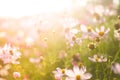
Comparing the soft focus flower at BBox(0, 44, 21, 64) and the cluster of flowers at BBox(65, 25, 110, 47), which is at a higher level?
the cluster of flowers at BBox(65, 25, 110, 47)


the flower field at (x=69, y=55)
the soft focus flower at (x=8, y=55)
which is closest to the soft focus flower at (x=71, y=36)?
the flower field at (x=69, y=55)

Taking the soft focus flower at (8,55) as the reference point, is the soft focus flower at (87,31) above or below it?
above

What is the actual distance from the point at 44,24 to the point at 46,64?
0.25m

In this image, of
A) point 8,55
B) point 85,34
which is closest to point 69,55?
point 85,34

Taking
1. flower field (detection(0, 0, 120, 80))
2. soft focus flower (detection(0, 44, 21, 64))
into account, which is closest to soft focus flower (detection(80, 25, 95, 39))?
flower field (detection(0, 0, 120, 80))

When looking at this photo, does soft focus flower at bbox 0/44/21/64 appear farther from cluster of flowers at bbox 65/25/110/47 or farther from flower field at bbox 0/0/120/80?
cluster of flowers at bbox 65/25/110/47

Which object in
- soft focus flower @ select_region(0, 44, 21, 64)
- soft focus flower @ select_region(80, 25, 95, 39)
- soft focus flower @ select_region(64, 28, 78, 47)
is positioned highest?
soft focus flower @ select_region(64, 28, 78, 47)

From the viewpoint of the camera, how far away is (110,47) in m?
2.38

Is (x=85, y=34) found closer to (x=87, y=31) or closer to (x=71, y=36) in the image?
(x=87, y=31)

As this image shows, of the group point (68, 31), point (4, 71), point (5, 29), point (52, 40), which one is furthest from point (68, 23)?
point (5, 29)

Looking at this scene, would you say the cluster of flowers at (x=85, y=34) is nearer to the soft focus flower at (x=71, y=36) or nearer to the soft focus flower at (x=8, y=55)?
the soft focus flower at (x=71, y=36)

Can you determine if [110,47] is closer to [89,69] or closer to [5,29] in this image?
[89,69]

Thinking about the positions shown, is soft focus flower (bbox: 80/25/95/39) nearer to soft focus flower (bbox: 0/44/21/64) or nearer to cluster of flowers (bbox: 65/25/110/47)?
cluster of flowers (bbox: 65/25/110/47)

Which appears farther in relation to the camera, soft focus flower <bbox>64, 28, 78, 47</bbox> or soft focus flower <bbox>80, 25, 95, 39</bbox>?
soft focus flower <bbox>64, 28, 78, 47</bbox>
